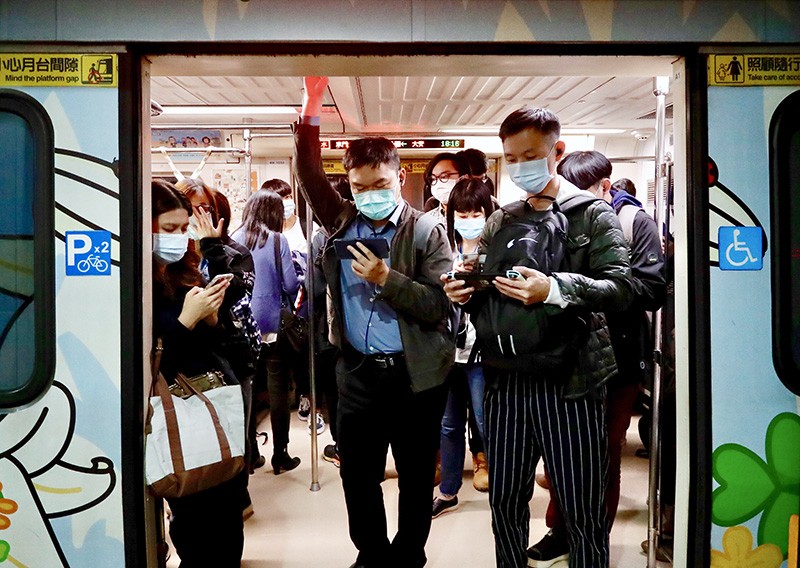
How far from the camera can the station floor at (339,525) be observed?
2801 mm

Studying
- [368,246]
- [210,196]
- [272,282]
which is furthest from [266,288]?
[368,246]

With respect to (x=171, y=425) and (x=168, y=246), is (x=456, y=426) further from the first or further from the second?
(x=168, y=246)

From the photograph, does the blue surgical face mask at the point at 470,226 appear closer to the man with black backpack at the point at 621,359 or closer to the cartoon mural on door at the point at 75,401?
the man with black backpack at the point at 621,359

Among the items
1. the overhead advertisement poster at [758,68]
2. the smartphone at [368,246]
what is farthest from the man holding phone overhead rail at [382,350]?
the overhead advertisement poster at [758,68]

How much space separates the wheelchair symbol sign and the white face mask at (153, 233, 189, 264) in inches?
78.9

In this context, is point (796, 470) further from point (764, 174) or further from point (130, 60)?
point (130, 60)

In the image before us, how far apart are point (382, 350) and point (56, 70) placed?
1.58 meters

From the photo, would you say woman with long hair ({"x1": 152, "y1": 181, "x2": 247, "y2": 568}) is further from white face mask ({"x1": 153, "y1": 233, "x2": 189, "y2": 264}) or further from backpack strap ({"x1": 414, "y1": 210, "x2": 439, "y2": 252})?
backpack strap ({"x1": 414, "y1": 210, "x2": 439, "y2": 252})

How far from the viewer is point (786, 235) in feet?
6.41

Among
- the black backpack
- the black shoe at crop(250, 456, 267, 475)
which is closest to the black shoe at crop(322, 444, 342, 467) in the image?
the black shoe at crop(250, 456, 267, 475)

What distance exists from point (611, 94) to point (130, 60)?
4.36 metres

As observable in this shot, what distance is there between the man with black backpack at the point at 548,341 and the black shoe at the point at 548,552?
30.0 inches

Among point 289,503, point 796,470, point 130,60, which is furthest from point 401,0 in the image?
point 289,503

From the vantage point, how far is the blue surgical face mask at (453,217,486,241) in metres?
3.19
